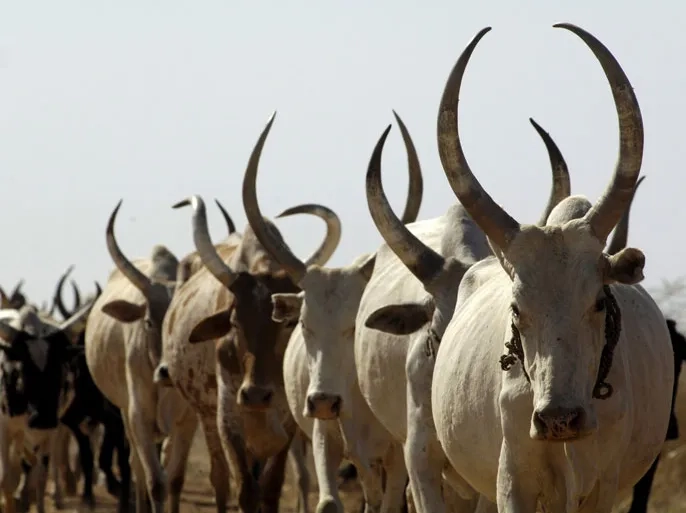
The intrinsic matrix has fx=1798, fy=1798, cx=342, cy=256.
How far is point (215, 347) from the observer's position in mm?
12969

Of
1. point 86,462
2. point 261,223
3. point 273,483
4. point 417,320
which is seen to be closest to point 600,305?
point 417,320

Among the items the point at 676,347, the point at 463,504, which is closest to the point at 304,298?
the point at 463,504

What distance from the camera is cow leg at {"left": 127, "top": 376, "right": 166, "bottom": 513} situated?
1424 cm

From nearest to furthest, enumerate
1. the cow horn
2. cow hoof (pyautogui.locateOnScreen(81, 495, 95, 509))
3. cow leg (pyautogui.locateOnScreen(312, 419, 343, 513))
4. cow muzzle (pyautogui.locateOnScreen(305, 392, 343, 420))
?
1. the cow horn
2. cow muzzle (pyautogui.locateOnScreen(305, 392, 343, 420))
3. cow leg (pyautogui.locateOnScreen(312, 419, 343, 513))
4. cow hoof (pyautogui.locateOnScreen(81, 495, 95, 509))

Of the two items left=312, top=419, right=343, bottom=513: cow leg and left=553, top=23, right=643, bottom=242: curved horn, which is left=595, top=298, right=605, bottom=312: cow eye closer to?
left=553, top=23, right=643, bottom=242: curved horn

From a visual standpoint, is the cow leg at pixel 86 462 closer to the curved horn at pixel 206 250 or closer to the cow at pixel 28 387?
the cow at pixel 28 387

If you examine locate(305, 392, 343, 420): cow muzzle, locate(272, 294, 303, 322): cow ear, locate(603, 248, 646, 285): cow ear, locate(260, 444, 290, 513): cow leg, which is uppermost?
locate(603, 248, 646, 285): cow ear


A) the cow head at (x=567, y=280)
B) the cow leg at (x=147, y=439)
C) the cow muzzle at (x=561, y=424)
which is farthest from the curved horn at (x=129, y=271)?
the cow muzzle at (x=561, y=424)

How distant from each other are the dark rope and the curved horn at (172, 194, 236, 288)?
A: 5.78m

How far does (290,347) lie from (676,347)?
2907mm

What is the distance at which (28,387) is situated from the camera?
614 inches

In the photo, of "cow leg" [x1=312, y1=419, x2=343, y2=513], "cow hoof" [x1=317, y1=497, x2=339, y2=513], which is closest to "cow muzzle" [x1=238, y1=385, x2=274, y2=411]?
"cow leg" [x1=312, y1=419, x2=343, y2=513]

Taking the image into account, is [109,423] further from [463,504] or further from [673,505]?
[463,504]

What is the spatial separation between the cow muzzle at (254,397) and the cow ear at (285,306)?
29.5 inches
